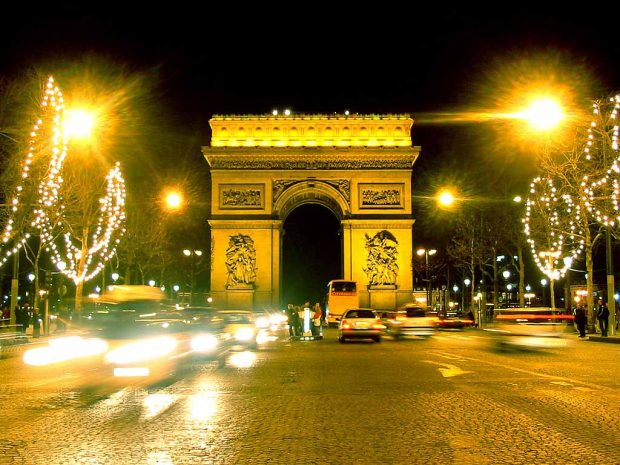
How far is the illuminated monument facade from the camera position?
56438mm

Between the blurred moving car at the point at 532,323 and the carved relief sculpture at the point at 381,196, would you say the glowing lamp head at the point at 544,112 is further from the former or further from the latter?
the carved relief sculpture at the point at 381,196

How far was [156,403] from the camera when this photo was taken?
36.8 ft

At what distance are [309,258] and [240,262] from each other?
4185 centimetres

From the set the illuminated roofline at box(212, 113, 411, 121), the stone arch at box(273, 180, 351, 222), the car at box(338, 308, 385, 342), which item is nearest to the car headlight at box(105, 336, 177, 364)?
the car at box(338, 308, 385, 342)

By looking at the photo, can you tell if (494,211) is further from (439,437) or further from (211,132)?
(439,437)

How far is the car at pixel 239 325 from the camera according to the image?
2675 centimetres

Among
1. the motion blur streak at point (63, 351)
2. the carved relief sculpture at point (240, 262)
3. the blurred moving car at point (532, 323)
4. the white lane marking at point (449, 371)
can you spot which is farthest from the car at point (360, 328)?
the carved relief sculpture at point (240, 262)

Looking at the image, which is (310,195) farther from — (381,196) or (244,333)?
(244,333)

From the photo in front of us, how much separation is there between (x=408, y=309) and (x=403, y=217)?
2125 cm

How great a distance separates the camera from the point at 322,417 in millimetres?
9766

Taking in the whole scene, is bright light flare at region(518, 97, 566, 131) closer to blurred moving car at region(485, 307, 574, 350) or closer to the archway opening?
blurred moving car at region(485, 307, 574, 350)

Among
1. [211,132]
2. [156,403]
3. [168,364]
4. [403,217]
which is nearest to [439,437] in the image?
[156,403]

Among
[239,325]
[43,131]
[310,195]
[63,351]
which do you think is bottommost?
[63,351]

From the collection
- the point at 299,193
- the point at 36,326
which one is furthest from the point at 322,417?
the point at 299,193
